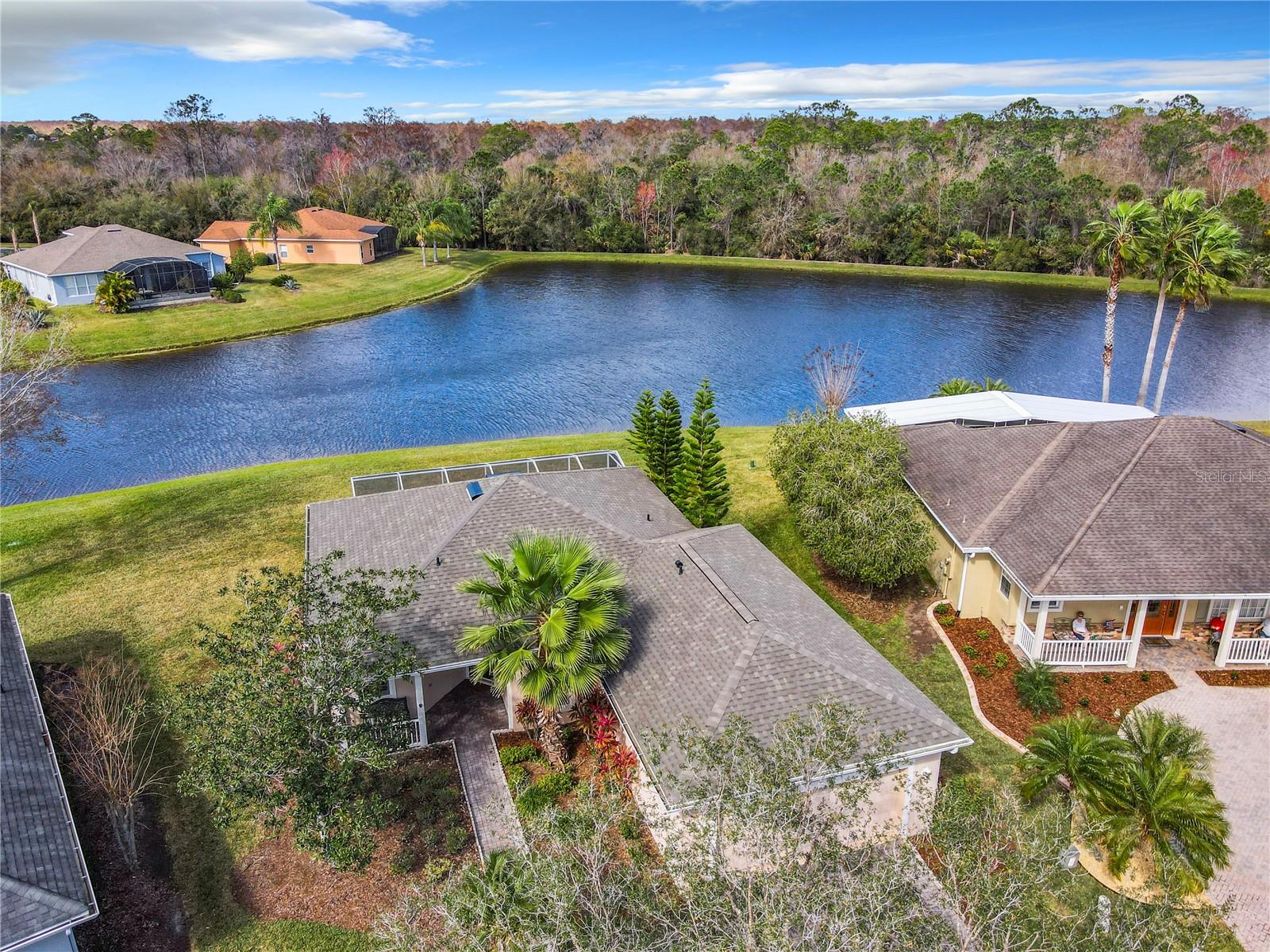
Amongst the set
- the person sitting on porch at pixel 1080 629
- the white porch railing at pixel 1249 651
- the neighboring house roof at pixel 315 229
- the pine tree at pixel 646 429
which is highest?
the neighboring house roof at pixel 315 229

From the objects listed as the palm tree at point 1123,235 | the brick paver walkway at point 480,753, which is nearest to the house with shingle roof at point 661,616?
the brick paver walkway at point 480,753

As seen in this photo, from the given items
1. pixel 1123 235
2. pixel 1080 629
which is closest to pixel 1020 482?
pixel 1080 629

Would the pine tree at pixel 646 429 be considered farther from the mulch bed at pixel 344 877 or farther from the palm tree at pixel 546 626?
the mulch bed at pixel 344 877

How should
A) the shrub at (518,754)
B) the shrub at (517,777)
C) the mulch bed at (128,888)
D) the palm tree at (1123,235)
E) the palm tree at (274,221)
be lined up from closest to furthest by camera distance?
the mulch bed at (128,888)
the shrub at (517,777)
the shrub at (518,754)
the palm tree at (1123,235)
the palm tree at (274,221)

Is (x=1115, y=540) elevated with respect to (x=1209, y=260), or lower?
lower

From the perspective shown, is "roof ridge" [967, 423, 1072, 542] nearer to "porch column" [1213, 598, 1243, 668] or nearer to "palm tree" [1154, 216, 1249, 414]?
"porch column" [1213, 598, 1243, 668]

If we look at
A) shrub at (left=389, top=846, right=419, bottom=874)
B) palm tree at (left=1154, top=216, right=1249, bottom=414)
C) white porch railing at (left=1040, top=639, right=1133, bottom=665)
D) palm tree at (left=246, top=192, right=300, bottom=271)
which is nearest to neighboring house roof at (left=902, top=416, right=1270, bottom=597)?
white porch railing at (left=1040, top=639, right=1133, bottom=665)

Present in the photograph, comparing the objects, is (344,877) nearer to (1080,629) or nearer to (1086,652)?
(1086,652)
